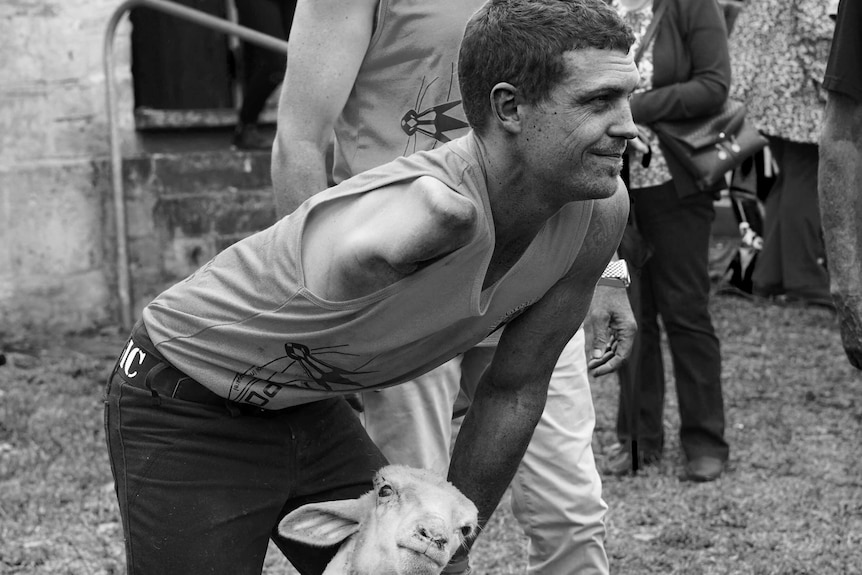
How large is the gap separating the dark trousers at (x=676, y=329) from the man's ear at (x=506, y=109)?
307cm

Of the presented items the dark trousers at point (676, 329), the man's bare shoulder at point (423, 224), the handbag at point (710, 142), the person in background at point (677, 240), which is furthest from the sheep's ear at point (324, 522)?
the handbag at point (710, 142)

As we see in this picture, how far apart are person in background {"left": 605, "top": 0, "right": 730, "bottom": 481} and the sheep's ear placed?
2.87 m

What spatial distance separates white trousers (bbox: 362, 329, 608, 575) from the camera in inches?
130

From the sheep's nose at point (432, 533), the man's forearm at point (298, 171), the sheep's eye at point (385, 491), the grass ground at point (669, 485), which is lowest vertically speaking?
the grass ground at point (669, 485)

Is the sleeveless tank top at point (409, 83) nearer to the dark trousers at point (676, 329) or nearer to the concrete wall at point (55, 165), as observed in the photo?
the dark trousers at point (676, 329)

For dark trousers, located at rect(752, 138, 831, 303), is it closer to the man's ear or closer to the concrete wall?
the concrete wall

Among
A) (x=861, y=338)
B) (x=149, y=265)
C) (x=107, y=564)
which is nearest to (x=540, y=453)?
(x=861, y=338)

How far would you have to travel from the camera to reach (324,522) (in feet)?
8.48

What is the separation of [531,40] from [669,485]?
3442mm

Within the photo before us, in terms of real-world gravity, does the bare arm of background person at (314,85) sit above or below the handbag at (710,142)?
above

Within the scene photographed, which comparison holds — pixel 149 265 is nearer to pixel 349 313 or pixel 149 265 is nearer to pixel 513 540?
pixel 513 540

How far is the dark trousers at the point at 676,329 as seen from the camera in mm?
5371

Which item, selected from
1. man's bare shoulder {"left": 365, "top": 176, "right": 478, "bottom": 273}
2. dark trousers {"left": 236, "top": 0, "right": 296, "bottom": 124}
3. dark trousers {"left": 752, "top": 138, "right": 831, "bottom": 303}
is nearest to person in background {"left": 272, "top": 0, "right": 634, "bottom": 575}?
man's bare shoulder {"left": 365, "top": 176, "right": 478, "bottom": 273}

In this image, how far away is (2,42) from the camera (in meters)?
7.55
